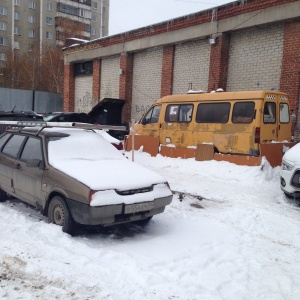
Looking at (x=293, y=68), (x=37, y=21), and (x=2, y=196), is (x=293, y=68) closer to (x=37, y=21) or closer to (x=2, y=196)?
(x=2, y=196)

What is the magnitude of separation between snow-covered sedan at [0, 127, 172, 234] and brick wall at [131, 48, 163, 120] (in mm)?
12004

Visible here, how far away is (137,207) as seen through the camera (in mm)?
4719

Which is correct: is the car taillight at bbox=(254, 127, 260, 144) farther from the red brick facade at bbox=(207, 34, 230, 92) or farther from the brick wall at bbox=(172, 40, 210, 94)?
the brick wall at bbox=(172, 40, 210, 94)

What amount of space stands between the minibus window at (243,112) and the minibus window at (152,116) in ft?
9.67

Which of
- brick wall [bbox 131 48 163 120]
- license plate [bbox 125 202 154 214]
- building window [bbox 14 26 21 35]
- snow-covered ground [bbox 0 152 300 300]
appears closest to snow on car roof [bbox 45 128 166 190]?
license plate [bbox 125 202 154 214]

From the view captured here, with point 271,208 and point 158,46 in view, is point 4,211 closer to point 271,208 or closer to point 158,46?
point 271,208

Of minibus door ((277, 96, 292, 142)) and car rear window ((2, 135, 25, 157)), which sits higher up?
minibus door ((277, 96, 292, 142))

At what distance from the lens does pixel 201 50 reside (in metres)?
15.4

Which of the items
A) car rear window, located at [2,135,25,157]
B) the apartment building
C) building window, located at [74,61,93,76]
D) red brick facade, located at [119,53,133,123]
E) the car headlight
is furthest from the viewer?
the apartment building

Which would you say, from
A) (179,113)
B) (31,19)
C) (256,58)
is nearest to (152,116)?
(179,113)

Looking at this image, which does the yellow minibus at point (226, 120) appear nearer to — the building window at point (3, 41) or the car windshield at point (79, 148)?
the car windshield at point (79, 148)

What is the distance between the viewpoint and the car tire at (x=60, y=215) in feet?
15.3

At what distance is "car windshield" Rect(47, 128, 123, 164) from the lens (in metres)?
5.40

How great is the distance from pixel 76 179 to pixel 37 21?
194 ft
